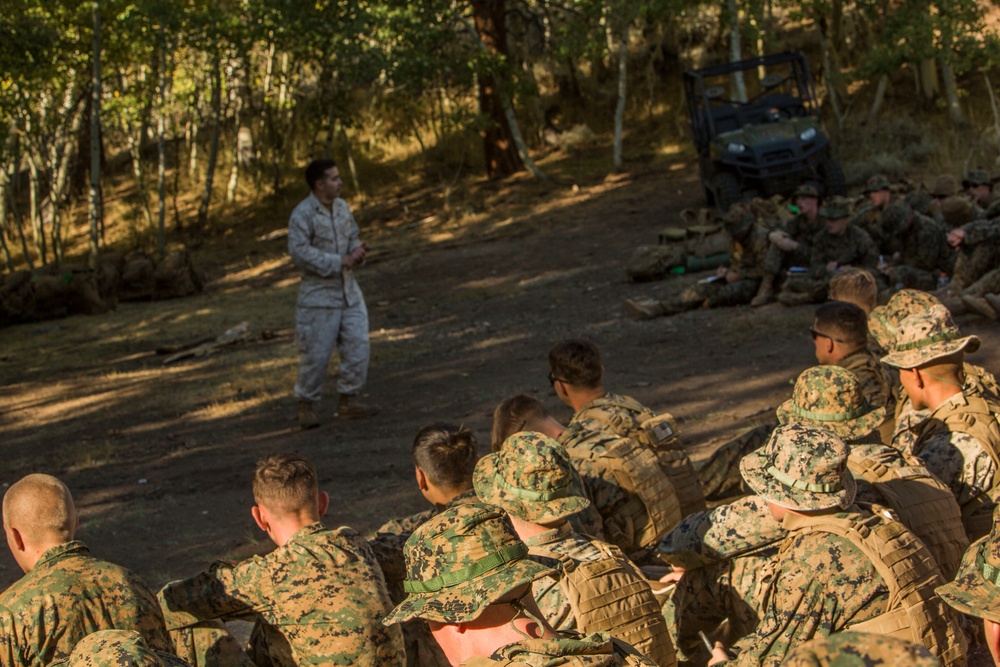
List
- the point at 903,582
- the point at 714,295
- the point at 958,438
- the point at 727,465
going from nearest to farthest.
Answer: the point at 903,582 → the point at 958,438 → the point at 727,465 → the point at 714,295

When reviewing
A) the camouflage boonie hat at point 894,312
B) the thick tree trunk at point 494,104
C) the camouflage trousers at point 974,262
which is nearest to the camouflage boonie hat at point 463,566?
the camouflage boonie hat at point 894,312

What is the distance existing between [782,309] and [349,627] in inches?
310

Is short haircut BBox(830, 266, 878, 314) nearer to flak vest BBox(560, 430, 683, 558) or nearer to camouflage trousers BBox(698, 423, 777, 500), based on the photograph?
camouflage trousers BBox(698, 423, 777, 500)

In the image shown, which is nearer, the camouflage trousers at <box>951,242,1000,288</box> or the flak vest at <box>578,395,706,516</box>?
the flak vest at <box>578,395,706,516</box>

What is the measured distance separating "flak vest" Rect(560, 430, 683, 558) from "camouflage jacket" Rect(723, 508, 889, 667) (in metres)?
1.32

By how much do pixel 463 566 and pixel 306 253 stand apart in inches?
230

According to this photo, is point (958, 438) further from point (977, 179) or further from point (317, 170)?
point (977, 179)

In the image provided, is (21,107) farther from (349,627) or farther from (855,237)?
(349,627)

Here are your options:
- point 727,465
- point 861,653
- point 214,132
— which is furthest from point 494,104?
point 861,653

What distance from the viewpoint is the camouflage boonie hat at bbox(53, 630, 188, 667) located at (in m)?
2.17

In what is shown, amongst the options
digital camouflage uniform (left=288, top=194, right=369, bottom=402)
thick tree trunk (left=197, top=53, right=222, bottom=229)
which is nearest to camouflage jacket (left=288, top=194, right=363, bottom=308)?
digital camouflage uniform (left=288, top=194, right=369, bottom=402)

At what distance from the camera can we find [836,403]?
13.6 ft

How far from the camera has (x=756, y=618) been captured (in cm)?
346

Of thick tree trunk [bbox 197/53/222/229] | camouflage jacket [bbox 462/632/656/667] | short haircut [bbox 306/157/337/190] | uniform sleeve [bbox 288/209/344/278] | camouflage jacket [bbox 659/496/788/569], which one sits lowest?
camouflage jacket [bbox 659/496/788/569]
